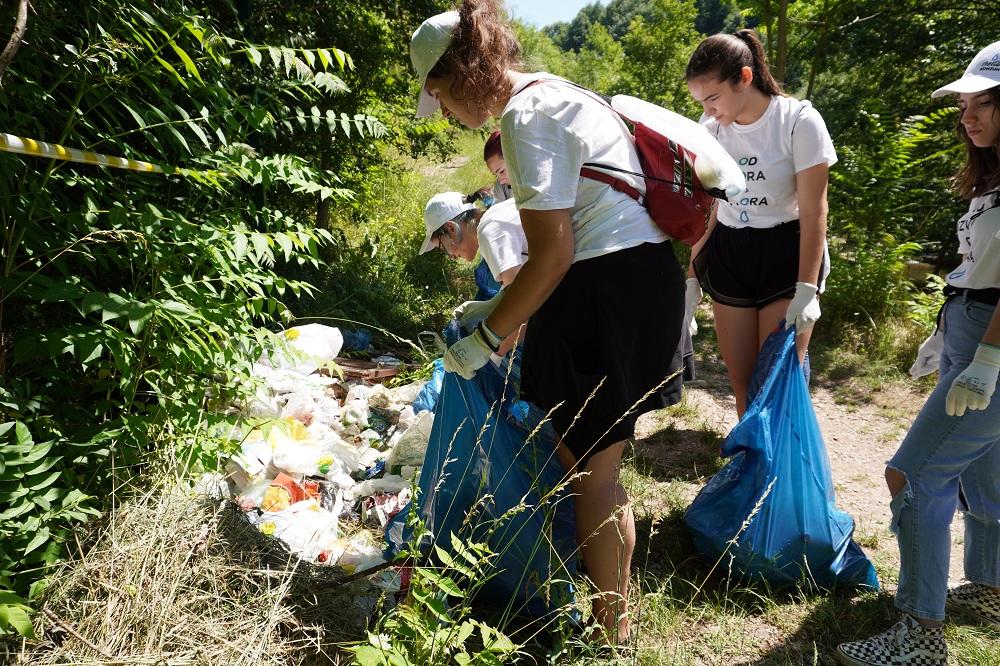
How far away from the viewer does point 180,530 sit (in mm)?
1923

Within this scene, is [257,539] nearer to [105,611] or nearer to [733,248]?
[105,611]

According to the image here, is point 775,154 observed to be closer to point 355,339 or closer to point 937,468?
point 937,468

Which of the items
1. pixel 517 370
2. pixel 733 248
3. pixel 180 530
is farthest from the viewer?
pixel 733 248

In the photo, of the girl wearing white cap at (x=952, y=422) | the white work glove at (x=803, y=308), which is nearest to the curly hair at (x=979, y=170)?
the girl wearing white cap at (x=952, y=422)

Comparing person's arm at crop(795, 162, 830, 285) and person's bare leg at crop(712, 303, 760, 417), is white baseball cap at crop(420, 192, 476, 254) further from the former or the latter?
person's arm at crop(795, 162, 830, 285)

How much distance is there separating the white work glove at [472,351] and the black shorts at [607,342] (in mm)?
140

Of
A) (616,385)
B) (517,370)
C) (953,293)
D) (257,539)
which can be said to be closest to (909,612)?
(953,293)

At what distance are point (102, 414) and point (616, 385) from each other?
5.03 ft

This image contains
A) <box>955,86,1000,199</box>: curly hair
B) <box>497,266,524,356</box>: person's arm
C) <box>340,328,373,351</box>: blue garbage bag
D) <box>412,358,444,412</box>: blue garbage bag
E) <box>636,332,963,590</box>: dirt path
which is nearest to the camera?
<box>955,86,1000,199</box>: curly hair

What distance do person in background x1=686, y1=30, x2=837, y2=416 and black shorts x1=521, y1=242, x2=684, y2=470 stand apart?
0.95 meters

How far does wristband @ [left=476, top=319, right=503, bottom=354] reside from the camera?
1.77m

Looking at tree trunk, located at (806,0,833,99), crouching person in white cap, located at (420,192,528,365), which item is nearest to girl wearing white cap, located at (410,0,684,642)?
crouching person in white cap, located at (420,192,528,365)

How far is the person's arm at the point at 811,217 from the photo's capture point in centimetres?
261

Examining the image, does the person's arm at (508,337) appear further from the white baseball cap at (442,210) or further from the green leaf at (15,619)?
the green leaf at (15,619)
